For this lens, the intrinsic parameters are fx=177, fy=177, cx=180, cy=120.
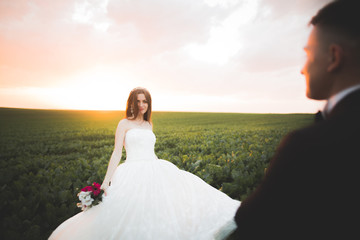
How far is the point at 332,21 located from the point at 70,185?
252 inches

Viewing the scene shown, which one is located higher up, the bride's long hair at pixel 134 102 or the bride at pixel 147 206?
the bride's long hair at pixel 134 102

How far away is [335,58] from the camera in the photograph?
927 mm

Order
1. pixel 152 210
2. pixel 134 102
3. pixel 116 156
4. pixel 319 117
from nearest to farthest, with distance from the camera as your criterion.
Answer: pixel 319 117, pixel 152 210, pixel 116 156, pixel 134 102

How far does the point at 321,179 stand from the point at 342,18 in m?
0.86

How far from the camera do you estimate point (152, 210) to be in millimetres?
2645

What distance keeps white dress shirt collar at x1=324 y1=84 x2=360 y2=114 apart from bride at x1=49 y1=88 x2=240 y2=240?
1571 mm

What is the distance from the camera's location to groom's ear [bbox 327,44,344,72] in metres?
0.91

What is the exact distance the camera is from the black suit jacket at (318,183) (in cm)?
71

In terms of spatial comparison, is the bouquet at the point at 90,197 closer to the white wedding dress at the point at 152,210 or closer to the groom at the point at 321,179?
the white wedding dress at the point at 152,210

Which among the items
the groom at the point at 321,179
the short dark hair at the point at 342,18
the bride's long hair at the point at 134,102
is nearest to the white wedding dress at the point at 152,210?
the bride's long hair at the point at 134,102

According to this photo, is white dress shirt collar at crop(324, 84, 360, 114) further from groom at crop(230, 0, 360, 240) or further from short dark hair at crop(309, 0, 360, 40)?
short dark hair at crop(309, 0, 360, 40)

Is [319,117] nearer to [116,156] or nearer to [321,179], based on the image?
[321,179]

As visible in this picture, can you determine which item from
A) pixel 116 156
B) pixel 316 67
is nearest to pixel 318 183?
pixel 316 67

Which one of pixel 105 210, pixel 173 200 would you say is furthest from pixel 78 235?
pixel 173 200
